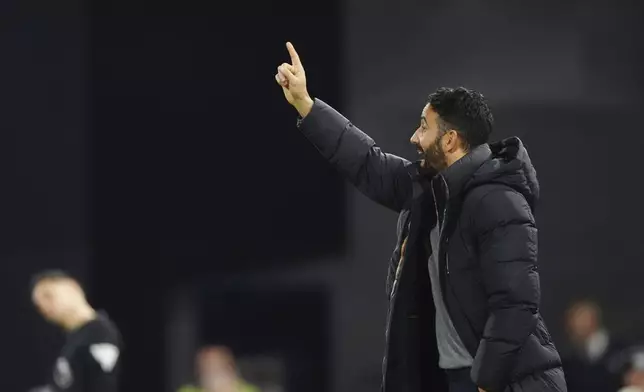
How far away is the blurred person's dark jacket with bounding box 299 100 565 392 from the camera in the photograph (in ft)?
10.0

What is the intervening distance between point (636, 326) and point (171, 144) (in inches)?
134

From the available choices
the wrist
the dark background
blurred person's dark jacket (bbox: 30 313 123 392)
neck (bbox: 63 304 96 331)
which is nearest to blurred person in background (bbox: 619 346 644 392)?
the dark background

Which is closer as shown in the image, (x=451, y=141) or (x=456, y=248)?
(x=456, y=248)

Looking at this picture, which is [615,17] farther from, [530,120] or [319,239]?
[319,239]

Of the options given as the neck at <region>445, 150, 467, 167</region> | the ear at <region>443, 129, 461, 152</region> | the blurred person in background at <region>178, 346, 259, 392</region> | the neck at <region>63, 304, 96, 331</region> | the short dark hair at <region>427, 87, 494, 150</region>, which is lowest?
the blurred person in background at <region>178, 346, 259, 392</region>

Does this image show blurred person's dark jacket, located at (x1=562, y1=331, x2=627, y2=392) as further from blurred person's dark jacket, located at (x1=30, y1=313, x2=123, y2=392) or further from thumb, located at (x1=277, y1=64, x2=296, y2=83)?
thumb, located at (x1=277, y1=64, x2=296, y2=83)

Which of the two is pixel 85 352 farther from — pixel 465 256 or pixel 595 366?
pixel 595 366

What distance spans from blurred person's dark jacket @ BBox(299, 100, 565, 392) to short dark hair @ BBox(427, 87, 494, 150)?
0.18 feet

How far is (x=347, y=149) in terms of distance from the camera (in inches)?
135

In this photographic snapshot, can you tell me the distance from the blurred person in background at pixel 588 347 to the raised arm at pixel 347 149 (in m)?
4.77

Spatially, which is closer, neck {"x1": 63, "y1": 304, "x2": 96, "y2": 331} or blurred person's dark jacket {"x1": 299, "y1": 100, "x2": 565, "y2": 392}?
blurred person's dark jacket {"x1": 299, "y1": 100, "x2": 565, "y2": 392}

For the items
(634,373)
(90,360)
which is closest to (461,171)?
(90,360)

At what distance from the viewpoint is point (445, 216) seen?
10.6 feet

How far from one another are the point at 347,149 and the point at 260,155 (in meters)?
4.98
